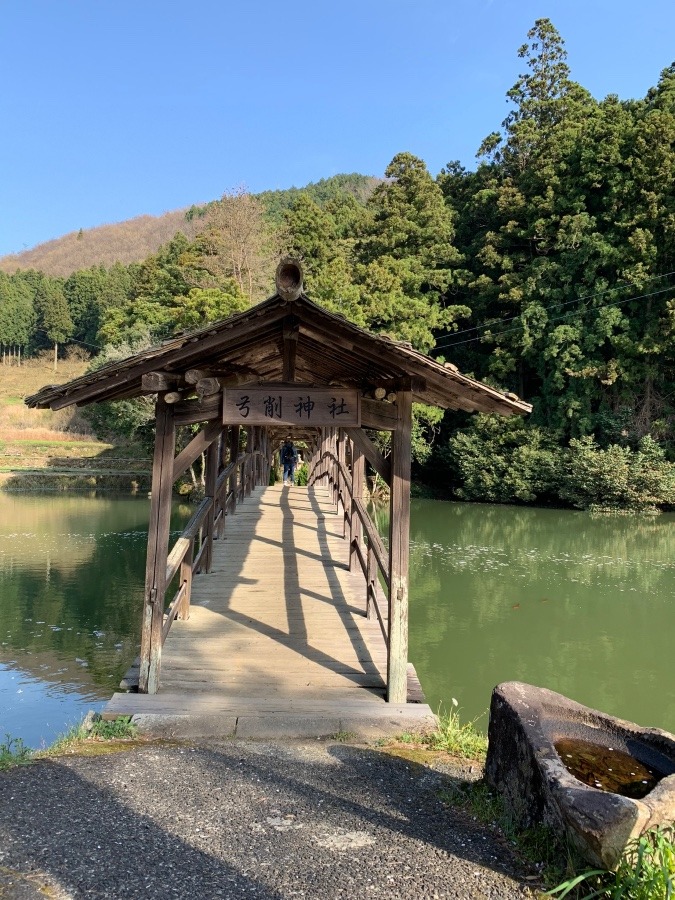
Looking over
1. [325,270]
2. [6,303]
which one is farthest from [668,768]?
[6,303]

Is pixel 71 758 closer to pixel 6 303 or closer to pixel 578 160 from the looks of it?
pixel 578 160

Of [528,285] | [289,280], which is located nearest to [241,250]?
[528,285]

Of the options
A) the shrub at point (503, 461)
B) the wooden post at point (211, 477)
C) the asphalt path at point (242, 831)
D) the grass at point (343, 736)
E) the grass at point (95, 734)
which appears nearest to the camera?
the asphalt path at point (242, 831)

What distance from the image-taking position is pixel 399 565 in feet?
15.2

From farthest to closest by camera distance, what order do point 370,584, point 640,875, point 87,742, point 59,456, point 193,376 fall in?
point 59,456
point 370,584
point 193,376
point 87,742
point 640,875

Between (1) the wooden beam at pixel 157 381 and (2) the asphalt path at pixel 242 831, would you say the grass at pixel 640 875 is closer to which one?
(2) the asphalt path at pixel 242 831

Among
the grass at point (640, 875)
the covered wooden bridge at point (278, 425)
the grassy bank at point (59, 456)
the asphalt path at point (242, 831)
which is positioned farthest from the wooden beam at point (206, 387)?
the grassy bank at point (59, 456)

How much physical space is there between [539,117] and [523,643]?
29581 mm

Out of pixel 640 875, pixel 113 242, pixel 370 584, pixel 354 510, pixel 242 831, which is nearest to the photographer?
pixel 640 875

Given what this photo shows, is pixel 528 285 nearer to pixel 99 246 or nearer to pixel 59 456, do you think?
pixel 59 456

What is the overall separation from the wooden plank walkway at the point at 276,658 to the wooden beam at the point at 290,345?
232 centimetres

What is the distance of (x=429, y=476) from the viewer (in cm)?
3189

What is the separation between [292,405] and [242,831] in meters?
2.65

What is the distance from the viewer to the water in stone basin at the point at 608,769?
9.35 ft
